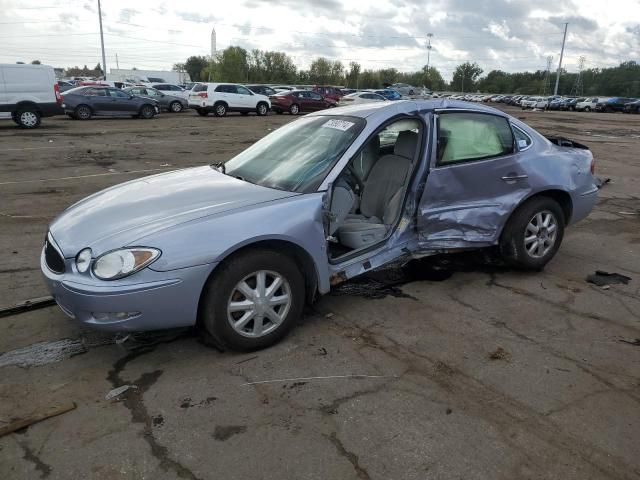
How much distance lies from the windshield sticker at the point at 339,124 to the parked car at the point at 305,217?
0.05 ft

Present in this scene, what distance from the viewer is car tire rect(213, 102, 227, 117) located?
86.0 feet

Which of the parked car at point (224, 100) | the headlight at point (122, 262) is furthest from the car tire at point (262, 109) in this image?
the headlight at point (122, 262)

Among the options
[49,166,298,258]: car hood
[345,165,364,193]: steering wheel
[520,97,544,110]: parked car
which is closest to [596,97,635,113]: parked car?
[520,97,544,110]: parked car

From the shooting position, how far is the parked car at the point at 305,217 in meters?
3.05

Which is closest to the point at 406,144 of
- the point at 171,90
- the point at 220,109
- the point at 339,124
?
the point at 339,124

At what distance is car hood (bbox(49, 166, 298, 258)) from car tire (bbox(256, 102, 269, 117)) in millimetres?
24344

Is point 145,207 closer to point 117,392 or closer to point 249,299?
point 249,299

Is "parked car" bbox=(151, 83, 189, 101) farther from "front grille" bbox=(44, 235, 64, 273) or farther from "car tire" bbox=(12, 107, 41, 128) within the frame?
"front grille" bbox=(44, 235, 64, 273)

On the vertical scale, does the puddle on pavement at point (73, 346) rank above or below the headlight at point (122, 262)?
below

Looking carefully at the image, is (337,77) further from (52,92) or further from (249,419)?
(249,419)

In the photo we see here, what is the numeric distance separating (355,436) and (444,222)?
2232mm

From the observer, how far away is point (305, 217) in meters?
3.47

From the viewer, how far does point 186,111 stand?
30.6 m

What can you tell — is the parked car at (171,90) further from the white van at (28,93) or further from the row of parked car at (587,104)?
the row of parked car at (587,104)
